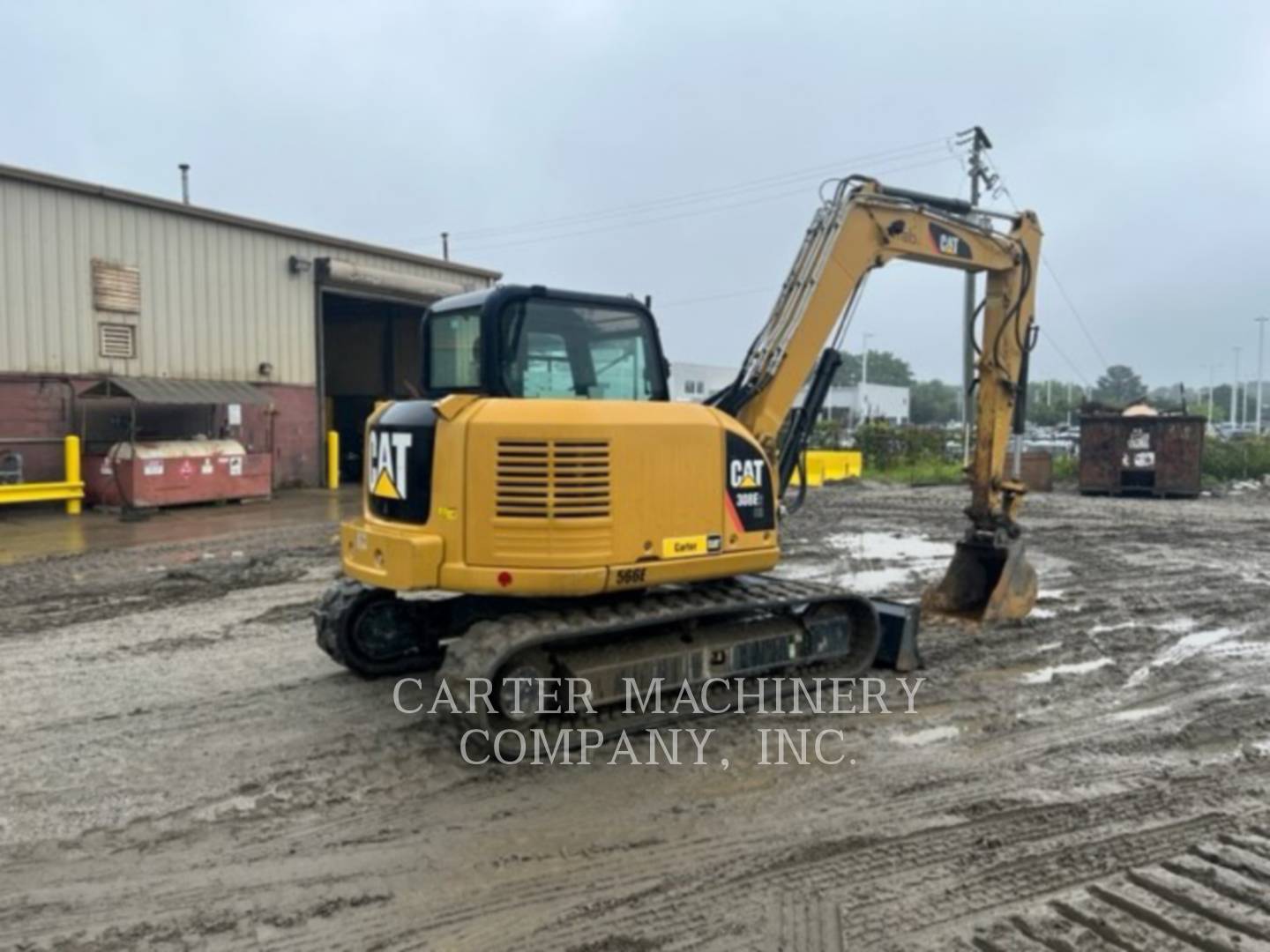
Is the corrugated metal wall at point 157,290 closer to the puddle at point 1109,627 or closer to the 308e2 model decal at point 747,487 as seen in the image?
the 308e2 model decal at point 747,487

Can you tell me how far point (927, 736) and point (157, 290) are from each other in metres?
16.8

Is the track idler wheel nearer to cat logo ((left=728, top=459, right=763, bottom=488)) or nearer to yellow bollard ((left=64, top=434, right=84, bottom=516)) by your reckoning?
cat logo ((left=728, top=459, right=763, bottom=488))

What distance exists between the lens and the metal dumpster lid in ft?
54.3

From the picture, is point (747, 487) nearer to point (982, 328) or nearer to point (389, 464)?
point (389, 464)

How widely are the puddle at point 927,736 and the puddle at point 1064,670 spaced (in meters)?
1.25

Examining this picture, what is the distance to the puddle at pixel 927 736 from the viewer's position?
17.8ft

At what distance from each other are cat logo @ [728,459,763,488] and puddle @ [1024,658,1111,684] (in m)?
2.36

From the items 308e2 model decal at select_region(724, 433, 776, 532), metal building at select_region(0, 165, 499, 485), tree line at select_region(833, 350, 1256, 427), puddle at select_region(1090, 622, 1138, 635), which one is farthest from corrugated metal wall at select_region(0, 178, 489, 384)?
tree line at select_region(833, 350, 1256, 427)

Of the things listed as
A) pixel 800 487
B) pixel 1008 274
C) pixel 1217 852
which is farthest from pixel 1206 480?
pixel 1217 852

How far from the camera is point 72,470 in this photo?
15.8m

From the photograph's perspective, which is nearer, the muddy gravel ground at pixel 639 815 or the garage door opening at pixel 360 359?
the muddy gravel ground at pixel 639 815

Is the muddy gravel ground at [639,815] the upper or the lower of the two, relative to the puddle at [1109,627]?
lower

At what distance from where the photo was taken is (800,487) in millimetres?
7340

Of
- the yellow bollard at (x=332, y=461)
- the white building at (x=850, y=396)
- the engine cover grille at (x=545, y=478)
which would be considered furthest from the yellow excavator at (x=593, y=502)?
the white building at (x=850, y=396)
